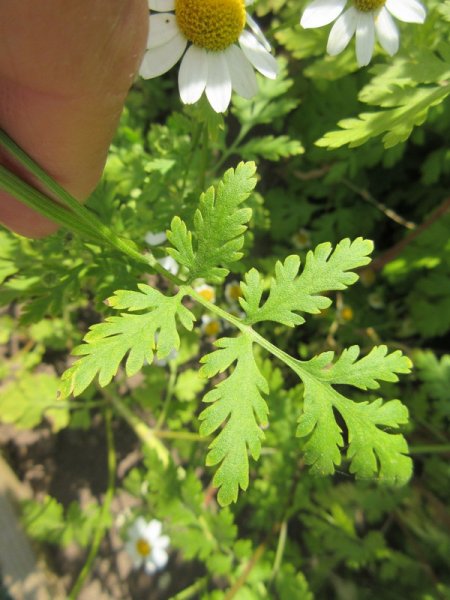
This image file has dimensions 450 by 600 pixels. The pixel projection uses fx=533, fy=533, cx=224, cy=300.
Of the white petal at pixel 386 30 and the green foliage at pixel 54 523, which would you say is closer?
the white petal at pixel 386 30

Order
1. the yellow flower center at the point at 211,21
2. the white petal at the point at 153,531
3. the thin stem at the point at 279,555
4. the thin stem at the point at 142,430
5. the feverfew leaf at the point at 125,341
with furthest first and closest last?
the white petal at the point at 153,531, the thin stem at the point at 142,430, the thin stem at the point at 279,555, the yellow flower center at the point at 211,21, the feverfew leaf at the point at 125,341

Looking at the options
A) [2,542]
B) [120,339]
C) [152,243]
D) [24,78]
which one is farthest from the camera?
[2,542]

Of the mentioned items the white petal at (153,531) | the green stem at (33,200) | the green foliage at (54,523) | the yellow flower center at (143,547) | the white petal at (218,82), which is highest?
the white petal at (218,82)

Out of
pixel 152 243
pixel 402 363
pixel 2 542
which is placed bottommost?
pixel 2 542

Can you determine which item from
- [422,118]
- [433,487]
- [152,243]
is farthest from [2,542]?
[422,118]

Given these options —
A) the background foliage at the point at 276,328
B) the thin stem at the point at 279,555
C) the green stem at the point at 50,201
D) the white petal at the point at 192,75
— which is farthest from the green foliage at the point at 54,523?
the white petal at the point at 192,75

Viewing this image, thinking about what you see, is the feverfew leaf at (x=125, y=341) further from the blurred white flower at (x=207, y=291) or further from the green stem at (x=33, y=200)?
the blurred white flower at (x=207, y=291)

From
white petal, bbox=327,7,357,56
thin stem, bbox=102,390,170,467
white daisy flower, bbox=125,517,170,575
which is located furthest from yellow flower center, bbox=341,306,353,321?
white petal, bbox=327,7,357,56

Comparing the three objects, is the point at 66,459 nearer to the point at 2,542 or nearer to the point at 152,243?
the point at 2,542
